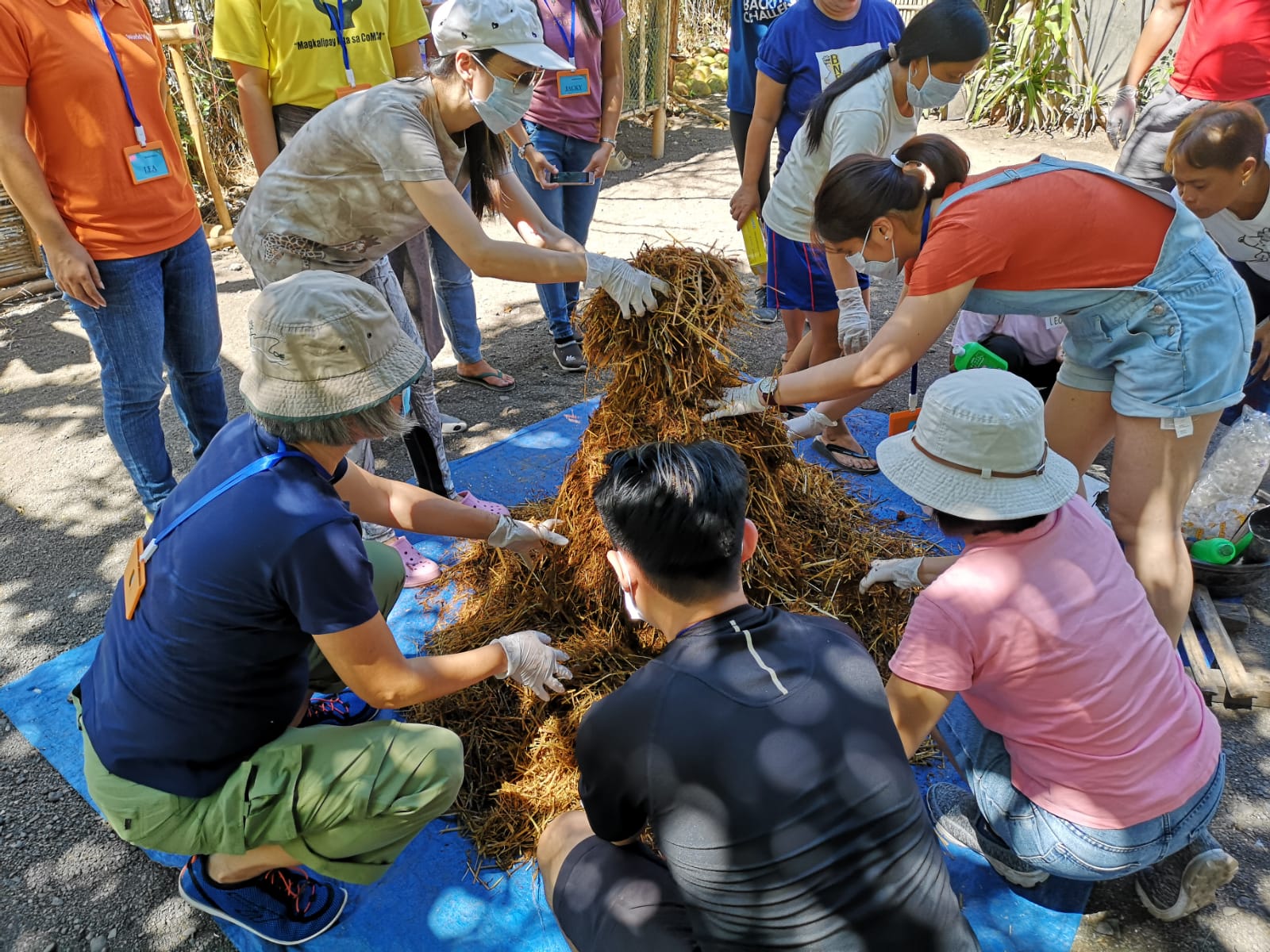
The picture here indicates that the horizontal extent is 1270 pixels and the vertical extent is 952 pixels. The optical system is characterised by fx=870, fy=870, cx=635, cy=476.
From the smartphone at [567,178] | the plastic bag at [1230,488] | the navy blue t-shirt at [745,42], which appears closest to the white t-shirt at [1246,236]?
the plastic bag at [1230,488]

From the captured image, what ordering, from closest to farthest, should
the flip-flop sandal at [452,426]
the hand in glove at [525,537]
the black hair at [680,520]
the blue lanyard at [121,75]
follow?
the black hair at [680,520], the hand in glove at [525,537], the blue lanyard at [121,75], the flip-flop sandal at [452,426]

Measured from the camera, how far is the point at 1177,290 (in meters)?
2.33

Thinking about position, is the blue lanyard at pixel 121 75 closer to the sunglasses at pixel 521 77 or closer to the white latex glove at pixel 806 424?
the sunglasses at pixel 521 77

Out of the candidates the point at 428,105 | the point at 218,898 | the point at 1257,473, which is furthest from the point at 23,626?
the point at 1257,473

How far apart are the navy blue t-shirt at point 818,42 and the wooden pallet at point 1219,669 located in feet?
8.08

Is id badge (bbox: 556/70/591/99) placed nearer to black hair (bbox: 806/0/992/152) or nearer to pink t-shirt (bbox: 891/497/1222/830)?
black hair (bbox: 806/0/992/152)

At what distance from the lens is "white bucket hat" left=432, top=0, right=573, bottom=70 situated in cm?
238

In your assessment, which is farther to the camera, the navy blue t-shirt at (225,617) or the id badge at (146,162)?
the id badge at (146,162)

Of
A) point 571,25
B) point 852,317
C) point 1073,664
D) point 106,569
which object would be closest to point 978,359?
point 852,317

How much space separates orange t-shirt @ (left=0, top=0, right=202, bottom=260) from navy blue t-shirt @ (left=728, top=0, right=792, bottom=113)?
2840 millimetres

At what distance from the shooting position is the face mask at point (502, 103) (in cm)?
247

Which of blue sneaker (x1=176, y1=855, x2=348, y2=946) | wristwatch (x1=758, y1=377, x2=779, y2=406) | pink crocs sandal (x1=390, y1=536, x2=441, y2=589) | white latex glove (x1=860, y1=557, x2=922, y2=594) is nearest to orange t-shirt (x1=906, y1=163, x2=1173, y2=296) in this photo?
wristwatch (x1=758, y1=377, x2=779, y2=406)

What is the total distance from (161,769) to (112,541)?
2.12 m

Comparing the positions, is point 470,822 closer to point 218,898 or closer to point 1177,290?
point 218,898
